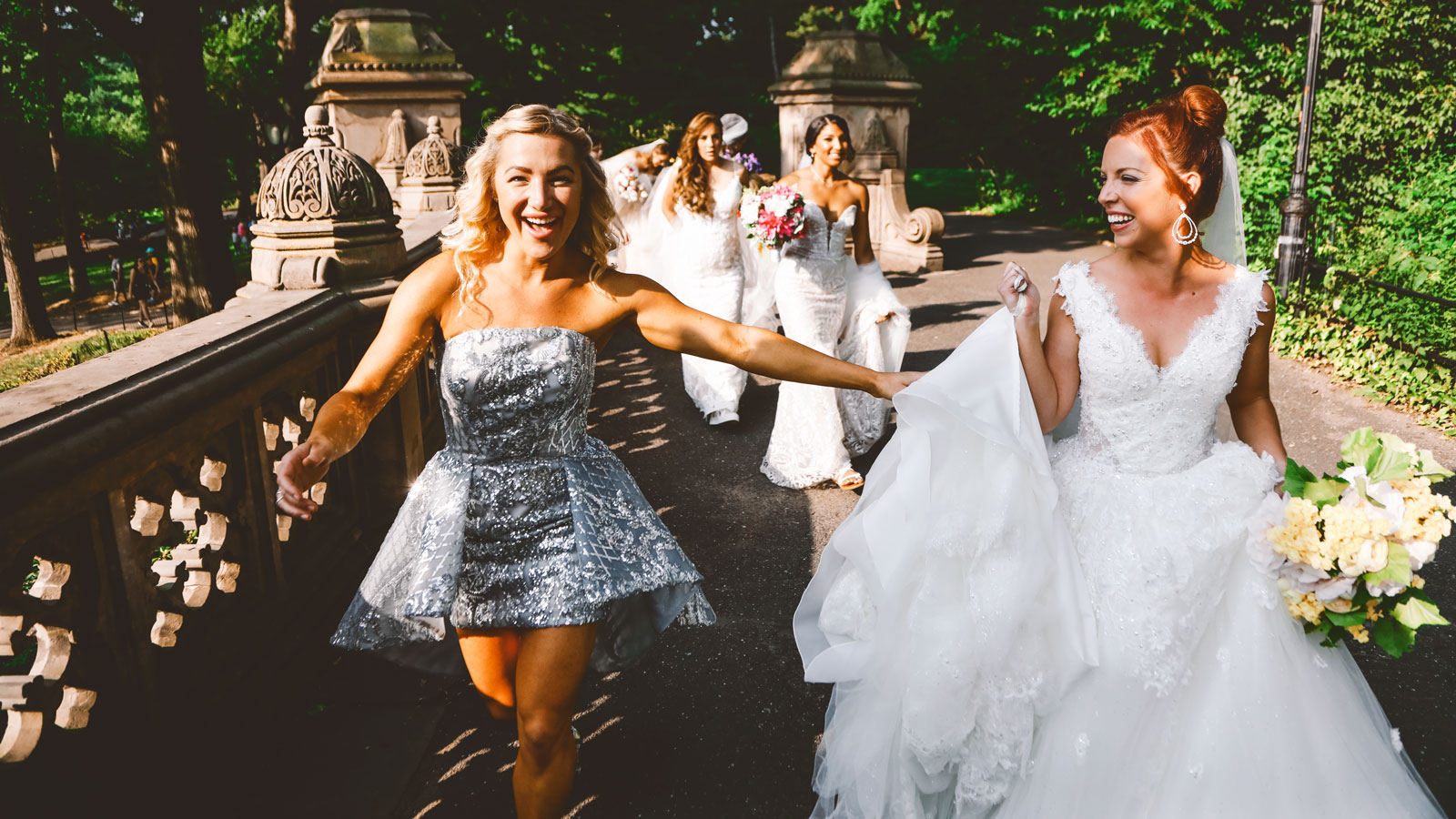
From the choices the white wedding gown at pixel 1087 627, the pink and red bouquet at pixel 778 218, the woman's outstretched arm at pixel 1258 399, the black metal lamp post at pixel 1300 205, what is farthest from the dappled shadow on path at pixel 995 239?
the white wedding gown at pixel 1087 627

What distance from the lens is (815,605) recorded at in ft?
10.9

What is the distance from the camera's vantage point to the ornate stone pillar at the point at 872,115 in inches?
584

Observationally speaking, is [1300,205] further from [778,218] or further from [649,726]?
[649,726]

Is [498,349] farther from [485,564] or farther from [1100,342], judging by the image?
[1100,342]

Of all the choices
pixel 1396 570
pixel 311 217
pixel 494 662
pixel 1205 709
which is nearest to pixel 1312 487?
pixel 1396 570

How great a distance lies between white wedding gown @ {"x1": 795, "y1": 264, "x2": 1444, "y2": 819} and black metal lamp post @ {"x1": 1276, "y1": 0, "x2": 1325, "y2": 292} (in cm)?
754

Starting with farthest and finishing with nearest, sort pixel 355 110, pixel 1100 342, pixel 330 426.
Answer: pixel 355 110, pixel 1100 342, pixel 330 426

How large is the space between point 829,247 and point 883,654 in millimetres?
4624

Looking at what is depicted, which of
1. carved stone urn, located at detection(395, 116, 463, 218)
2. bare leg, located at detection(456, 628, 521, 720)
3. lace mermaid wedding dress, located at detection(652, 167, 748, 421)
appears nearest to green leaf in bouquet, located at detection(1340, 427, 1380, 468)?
bare leg, located at detection(456, 628, 521, 720)

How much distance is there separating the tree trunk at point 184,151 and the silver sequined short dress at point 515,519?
1157 cm

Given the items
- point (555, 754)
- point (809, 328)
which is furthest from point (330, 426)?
point (809, 328)

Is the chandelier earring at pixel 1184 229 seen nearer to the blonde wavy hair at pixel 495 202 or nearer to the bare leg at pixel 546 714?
the blonde wavy hair at pixel 495 202

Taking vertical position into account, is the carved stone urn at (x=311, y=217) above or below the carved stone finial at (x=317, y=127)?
below

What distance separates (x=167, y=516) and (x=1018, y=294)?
8.88 feet
